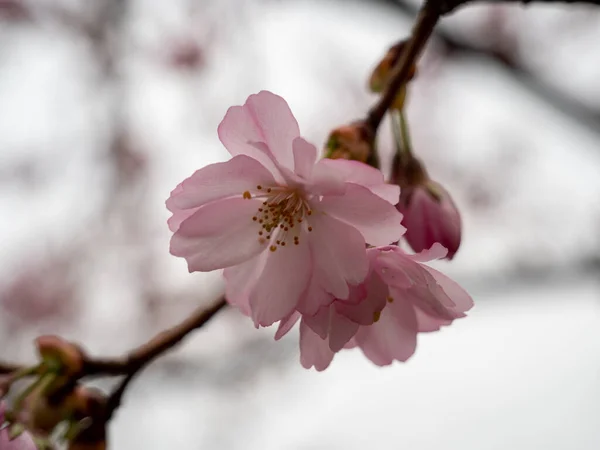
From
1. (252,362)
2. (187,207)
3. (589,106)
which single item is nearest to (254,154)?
(187,207)

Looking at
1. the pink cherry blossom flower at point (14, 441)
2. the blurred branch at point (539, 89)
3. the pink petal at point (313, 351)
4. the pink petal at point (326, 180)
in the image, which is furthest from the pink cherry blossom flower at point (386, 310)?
the blurred branch at point (539, 89)

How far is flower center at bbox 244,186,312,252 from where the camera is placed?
2.46 ft

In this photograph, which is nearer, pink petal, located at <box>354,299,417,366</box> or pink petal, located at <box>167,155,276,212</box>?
pink petal, located at <box>167,155,276,212</box>

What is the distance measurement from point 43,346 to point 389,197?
557mm

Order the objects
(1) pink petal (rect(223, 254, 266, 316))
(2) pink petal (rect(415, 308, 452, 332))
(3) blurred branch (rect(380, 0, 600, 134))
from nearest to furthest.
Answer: (1) pink petal (rect(223, 254, 266, 316)) → (2) pink petal (rect(415, 308, 452, 332)) → (3) blurred branch (rect(380, 0, 600, 134))

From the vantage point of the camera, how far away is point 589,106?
239 centimetres

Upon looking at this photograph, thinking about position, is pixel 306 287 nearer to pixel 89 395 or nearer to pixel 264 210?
pixel 264 210

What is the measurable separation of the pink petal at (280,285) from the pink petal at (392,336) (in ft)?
0.52

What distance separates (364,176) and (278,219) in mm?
205

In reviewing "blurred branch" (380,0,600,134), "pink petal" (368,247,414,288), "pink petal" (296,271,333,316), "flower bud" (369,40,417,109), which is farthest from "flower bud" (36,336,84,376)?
"blurred branch" (380,0,600,134)

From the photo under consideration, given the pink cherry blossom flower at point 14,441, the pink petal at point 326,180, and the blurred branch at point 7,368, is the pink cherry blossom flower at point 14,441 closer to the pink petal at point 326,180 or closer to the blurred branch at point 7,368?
the blurred branch at point 7,368

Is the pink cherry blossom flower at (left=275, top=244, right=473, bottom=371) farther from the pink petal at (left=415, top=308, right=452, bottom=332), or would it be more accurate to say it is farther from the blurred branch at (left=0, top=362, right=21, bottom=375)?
the blurred branch at (left=0, top=362, right=21, bottom=375)

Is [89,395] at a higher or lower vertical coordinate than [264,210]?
lower

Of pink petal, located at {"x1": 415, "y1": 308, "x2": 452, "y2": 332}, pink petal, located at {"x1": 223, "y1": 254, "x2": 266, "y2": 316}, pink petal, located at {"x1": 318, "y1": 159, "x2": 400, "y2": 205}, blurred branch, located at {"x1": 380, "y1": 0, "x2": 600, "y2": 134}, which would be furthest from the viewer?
blurred branch, located at {"x1": 380, "y1": 0, "x2": 600, "y2": 134}
